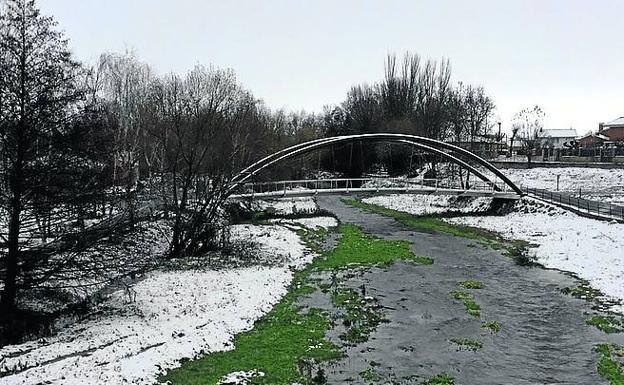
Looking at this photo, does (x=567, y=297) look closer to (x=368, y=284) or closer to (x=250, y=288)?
(x=368, y=284)

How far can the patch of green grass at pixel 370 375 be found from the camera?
13.8m

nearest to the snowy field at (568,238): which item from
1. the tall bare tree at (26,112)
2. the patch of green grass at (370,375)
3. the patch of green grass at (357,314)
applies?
the patch of green grass at (357,314)

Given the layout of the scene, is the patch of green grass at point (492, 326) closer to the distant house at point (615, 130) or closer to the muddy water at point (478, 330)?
the muddy water at point (478, 330)

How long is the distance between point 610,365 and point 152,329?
13.0 metres

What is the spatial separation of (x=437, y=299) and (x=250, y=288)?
7540 millimetres

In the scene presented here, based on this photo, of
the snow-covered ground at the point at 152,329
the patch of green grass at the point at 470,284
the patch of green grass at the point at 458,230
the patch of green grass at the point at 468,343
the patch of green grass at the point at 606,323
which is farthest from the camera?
the patch of green grass at the point at 458,230

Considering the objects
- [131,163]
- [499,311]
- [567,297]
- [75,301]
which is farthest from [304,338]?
[131,163]

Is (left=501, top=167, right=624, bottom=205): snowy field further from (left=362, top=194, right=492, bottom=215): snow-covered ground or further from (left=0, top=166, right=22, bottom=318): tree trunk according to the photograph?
(left=0, top=166, right=22, bottom=318): tree trunk

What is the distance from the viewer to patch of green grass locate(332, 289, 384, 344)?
1714 centimetres

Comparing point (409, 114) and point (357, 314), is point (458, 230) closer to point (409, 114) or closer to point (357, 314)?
point (357, 314)

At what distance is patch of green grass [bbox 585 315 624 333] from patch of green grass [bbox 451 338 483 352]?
4.62 metres

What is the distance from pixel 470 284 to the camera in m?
24.3

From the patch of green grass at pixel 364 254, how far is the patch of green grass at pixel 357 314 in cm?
601

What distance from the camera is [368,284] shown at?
24.3m
